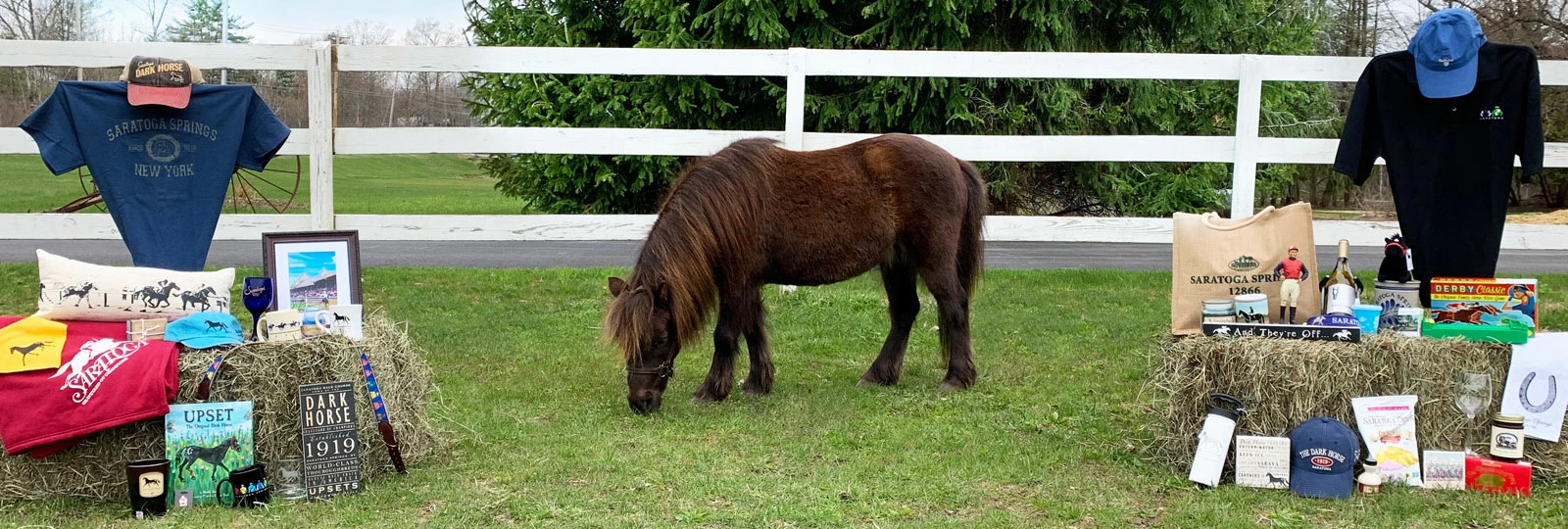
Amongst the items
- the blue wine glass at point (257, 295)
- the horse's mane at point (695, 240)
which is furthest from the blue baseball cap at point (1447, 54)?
the blue wine glass at point (257, 295)

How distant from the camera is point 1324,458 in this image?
3740 mm

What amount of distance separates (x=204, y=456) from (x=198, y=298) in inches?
26.0

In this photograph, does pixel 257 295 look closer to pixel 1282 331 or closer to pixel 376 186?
pixel 1282 331

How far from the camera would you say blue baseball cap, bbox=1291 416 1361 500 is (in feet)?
12.2

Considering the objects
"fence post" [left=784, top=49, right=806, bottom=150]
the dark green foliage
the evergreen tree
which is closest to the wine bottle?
"fence post" [left=784, top=49, right=806, bottom=150]

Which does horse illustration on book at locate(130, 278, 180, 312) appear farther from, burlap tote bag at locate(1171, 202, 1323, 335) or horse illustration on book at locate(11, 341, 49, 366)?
burlap tote bag at locate(1171, 202, 1323, 335)

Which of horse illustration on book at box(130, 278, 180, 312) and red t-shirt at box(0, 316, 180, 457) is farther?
horse illustration on book at box(130, 278, 180, 312)

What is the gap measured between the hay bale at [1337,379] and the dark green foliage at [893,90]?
756cm

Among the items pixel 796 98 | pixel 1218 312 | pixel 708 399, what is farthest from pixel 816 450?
pixel 796 98

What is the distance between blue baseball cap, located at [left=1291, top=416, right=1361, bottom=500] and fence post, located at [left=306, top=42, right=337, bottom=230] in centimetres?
550

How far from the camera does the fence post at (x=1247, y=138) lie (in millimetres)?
7180

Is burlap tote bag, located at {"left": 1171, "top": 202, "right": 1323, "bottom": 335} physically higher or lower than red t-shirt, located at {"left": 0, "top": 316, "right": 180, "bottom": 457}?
higher

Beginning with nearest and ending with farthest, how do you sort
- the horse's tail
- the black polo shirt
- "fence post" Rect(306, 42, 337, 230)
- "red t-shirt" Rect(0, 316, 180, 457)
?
1. "red t-shirt" Rect(0, 316, 180, 457)
2. the black polo shirt
3. the horse's tail
4. "fence post" Rect(306, 42, 337, 230)

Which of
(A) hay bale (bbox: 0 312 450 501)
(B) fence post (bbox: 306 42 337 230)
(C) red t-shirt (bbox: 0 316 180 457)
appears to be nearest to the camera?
(C) red t-shirt (bbox: 0 316 180 457)
